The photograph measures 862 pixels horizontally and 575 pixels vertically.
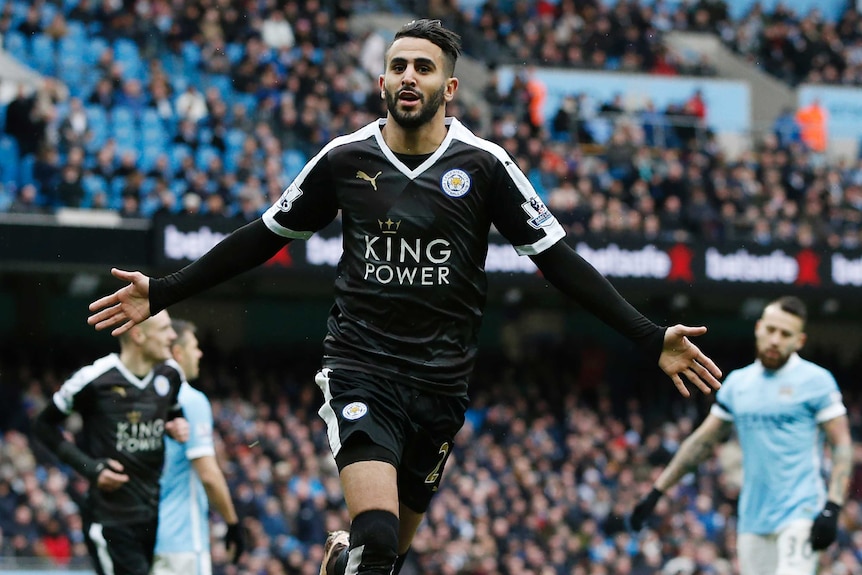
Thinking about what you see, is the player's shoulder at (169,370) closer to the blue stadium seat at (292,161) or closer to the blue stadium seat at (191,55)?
the blue stadium seat at (292,161)

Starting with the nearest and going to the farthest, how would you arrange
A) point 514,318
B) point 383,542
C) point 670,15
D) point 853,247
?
point 383,542 < point 853,247 < point 514,318 < point 670,15

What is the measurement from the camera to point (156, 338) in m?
9.30

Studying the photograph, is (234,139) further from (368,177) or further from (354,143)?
(368,177)

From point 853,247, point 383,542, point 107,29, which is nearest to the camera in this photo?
point 383,542

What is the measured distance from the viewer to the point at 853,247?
22719 mm

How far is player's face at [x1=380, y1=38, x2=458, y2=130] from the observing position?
246 inches

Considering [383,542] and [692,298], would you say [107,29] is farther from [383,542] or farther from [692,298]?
[383,542]

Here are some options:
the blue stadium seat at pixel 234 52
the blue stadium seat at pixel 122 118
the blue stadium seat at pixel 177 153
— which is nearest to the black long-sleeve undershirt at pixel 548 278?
the blue stadium seat at pixel 177 153

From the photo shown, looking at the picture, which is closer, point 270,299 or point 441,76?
point 441,76

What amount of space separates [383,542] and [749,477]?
4.30 meters

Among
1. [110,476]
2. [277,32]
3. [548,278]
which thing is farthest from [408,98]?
[277,32]

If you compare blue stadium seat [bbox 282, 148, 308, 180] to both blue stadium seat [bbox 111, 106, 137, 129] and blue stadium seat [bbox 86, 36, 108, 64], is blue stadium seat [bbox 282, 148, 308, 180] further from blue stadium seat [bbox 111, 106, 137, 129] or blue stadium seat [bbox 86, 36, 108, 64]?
blue stadium seat [bbox 86, 36, 108, 64]

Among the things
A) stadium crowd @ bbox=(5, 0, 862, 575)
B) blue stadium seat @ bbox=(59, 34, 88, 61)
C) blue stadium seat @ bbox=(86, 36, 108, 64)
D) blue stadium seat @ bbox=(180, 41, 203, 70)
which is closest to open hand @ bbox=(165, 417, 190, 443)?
stadium crowd @ bbox=(5, 0, 862, 575)

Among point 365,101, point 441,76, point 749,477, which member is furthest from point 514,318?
point 441,76
